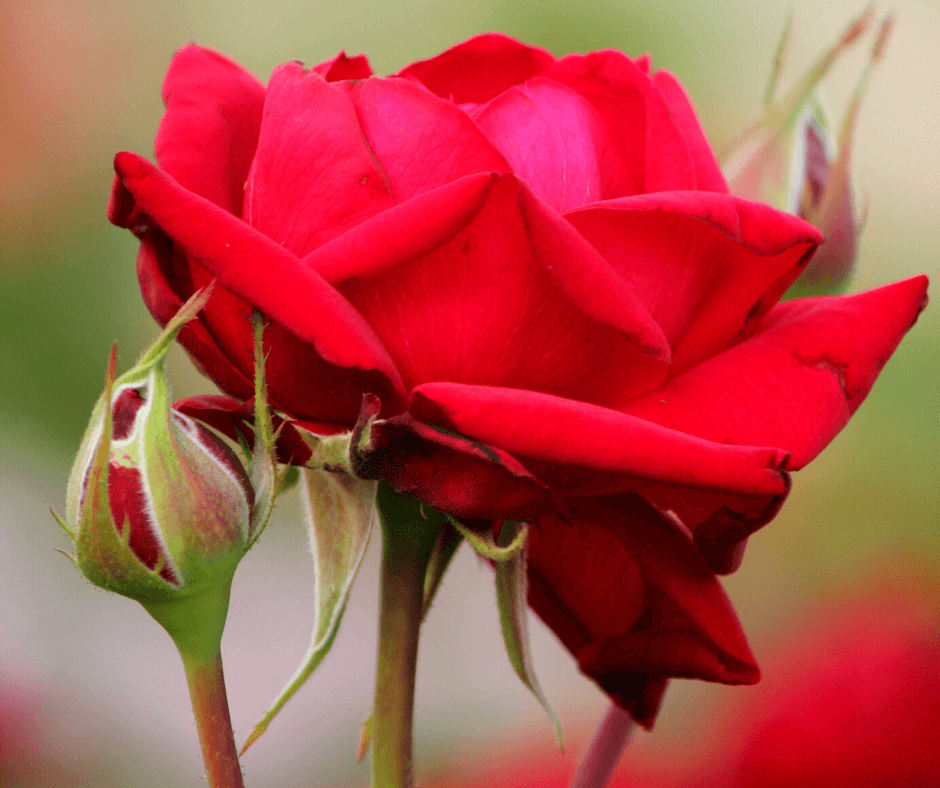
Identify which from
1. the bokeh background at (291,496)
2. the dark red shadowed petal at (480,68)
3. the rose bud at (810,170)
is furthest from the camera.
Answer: the bokeh background at (291,496)

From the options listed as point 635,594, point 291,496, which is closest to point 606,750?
point 635,594

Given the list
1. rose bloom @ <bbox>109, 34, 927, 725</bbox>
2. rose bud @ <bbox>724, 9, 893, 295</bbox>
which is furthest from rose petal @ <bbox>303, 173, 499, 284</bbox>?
rose bud @ <bbox>724, 9, 893, 295</bbox>

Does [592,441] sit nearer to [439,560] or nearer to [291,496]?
[439,560]

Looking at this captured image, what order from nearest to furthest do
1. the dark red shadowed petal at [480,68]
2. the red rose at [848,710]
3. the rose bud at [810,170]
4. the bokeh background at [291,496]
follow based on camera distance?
1. the dark red shadowed petal at [480,68]
2. the rose bud at [810,170]
3. the red rose at [848,710]
4. the bokeh background at [291,496]

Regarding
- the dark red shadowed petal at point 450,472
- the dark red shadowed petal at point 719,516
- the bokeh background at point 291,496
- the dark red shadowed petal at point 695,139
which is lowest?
the bokeh background at point 291,496

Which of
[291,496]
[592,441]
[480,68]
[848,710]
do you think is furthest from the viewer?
[291,496]

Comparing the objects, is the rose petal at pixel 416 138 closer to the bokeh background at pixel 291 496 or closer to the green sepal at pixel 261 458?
the green sepal at pixel 261 458

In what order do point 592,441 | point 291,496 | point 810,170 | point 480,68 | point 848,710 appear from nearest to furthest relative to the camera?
point 592,441
point 480,68
point 810,170
point 848,710
point 291,496

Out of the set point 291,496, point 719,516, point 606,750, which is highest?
point 719,516

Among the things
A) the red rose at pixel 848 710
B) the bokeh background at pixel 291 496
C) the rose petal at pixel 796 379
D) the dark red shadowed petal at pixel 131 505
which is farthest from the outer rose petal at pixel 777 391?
the bokeh background at pixel 291 496
